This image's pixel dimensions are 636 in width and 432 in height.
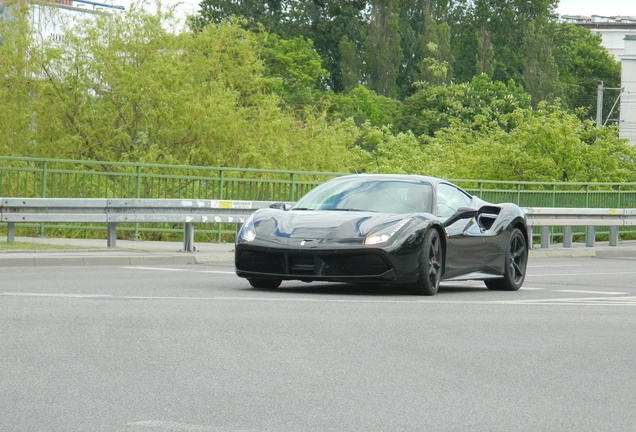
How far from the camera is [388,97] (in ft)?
322

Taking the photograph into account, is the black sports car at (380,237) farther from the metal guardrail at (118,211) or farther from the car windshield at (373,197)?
the metal guardrail at (118,211)

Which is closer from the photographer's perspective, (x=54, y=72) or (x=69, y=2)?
(x=54, y=72)

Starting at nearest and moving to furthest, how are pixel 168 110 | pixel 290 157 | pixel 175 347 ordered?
pixel 175 347 < pixel 168 110 < pixel 290 157

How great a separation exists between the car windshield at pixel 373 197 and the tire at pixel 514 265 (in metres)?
1.47

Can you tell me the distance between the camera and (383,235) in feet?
42.4

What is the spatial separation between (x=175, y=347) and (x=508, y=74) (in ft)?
336

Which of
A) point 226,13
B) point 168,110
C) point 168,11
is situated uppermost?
point 226,13

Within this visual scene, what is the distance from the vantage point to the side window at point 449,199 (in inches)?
555

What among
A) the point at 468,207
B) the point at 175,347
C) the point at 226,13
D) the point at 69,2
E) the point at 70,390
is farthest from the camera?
the point at 69,2

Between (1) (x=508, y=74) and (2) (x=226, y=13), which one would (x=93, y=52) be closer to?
(2) (x=226, y=13)

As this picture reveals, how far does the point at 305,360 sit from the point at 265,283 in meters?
5.56

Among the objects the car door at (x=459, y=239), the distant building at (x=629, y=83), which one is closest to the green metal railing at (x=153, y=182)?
the car door at (x=459, y=239)

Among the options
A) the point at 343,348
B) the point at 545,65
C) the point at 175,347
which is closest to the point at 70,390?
the point at 175,347

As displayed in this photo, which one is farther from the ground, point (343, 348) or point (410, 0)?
point (410, 0)
